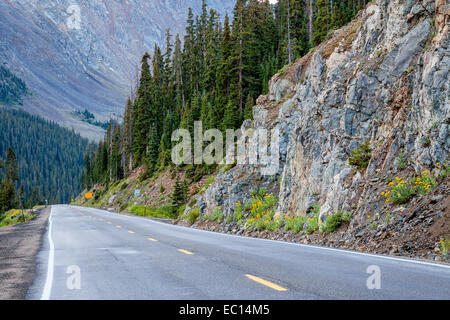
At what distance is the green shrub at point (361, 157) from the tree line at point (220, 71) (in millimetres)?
19322

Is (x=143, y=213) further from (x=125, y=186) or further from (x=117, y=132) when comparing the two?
(x=117, y=132)

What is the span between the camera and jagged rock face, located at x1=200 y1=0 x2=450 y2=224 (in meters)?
13.1

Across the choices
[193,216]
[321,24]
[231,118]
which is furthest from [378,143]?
[321,24]

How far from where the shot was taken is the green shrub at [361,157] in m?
15.5

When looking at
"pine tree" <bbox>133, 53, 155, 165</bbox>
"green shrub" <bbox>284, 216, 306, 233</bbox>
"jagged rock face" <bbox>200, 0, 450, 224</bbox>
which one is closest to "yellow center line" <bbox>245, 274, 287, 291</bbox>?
"jagged rock face" <bbox>200, 0, 450, 224</bbox>

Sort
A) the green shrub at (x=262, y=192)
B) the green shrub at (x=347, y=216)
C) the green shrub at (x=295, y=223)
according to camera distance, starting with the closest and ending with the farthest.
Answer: the green shrub at (x=347, y=216), the green shrub at (x=295, y=223), the green shrub at (x=262, y=192)

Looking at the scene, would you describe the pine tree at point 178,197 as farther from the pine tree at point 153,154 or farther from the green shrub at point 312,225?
the pine tree at point 153,154

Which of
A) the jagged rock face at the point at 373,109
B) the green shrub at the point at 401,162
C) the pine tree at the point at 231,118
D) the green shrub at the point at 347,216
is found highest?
the pine tree at the point at 231,118

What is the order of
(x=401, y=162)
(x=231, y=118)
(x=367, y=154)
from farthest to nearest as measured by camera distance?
(x=231, y=118)
(x=367, y=154)
(x=401, y=162)

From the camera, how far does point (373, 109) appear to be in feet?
55.1

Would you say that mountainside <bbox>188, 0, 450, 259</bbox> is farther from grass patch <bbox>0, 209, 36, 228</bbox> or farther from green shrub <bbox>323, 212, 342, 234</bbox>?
grass patch <bbox>0, 209, 36, 228</bbox>

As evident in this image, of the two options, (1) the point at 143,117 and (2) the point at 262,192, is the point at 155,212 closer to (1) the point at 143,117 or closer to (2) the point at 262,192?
(2) the point at 262,192

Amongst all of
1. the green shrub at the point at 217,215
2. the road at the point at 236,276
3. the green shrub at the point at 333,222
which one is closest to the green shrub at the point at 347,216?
the green shrub at the point at 333,222

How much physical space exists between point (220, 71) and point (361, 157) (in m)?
37.8
